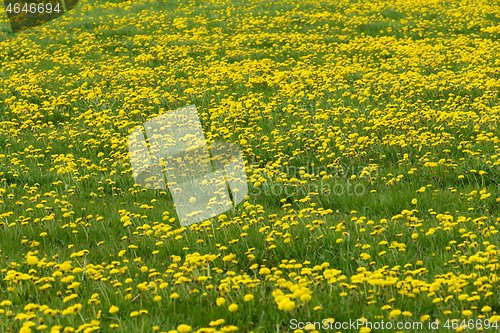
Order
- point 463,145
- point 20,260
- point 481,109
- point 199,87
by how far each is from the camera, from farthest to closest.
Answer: point 199,87, point 481,109, point 463,145, point 20,260

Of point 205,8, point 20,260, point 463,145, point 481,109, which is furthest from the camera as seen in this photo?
point 205,8

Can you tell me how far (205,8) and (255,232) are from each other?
1657 centimetres

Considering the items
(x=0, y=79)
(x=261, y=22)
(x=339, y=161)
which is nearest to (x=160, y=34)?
(x=261, y=22)

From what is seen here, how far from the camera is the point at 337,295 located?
3.67 meters

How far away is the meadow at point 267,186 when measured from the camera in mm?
3576

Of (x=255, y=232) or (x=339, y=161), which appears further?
(x=339, y=161)

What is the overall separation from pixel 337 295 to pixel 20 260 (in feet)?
9.98

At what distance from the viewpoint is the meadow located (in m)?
3.58

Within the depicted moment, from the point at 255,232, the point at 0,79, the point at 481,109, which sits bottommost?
the point at 255,232

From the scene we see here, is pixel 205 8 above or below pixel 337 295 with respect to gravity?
above

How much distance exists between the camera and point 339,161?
6957 millimetres

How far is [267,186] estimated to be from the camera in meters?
6.32

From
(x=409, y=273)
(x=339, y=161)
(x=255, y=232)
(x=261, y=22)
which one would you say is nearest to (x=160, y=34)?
(x=261, y=22)

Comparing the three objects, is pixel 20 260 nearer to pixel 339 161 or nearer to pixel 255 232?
pixel 255 232
